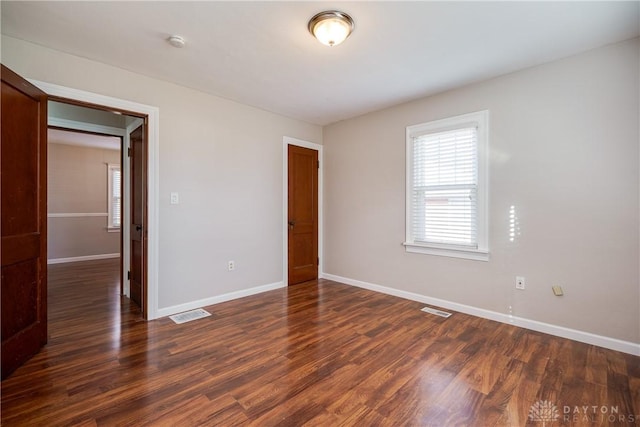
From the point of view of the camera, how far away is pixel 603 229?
8.30 feet

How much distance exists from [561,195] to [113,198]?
8.41 meters

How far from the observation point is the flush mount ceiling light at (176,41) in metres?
2.38

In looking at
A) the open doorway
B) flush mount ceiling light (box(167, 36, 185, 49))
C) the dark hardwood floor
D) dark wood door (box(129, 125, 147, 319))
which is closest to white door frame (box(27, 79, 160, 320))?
dark wood door (box(129, 125, 147, 319))

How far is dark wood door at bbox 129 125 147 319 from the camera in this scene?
3.13 m

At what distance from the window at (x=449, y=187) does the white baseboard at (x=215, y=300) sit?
2039 millimetres

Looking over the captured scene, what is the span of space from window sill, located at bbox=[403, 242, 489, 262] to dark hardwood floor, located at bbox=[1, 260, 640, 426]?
696 millimetres

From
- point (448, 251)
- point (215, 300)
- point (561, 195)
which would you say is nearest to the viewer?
point (561, 195)

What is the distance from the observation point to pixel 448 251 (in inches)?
137

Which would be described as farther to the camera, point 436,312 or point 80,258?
point 80,258

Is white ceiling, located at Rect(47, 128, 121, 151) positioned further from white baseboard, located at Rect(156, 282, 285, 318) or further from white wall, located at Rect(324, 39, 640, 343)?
white wall, located at Rect(324, 39, 640, 343)

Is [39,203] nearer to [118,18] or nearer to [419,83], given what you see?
[118,18]

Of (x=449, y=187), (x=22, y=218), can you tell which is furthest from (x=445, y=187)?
(x=22, y=218)

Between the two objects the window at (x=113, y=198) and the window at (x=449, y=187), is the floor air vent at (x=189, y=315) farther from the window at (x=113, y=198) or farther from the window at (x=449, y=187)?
Result: the window at (x=113, y=198)

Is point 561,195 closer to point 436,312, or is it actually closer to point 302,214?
point 436,312
